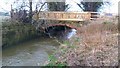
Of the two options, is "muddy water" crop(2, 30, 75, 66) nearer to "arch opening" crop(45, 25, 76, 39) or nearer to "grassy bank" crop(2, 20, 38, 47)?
"grassy bank" crop(2, 20, 38, 47)

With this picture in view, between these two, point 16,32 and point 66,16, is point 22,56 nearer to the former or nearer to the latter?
point 16,32

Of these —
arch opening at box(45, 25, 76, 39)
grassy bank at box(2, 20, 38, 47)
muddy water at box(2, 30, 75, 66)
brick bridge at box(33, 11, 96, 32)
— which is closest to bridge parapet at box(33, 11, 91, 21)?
brick bridge at box(33, 11, 96, 32)

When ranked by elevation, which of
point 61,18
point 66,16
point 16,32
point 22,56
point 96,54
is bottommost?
point 22,56

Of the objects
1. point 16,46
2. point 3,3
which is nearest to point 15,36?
point 16,46

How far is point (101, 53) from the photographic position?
6426mm

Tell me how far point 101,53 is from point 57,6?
16259 millimetres

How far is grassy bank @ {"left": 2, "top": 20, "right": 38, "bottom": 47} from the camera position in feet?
45.8

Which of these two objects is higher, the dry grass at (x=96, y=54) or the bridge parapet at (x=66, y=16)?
the bridge parapet at (x=66, y=16)

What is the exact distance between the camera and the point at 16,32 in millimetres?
15359

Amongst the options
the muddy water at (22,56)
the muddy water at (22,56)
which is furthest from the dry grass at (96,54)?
the muddy water at (22,56)

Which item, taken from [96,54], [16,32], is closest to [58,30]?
[16,32]

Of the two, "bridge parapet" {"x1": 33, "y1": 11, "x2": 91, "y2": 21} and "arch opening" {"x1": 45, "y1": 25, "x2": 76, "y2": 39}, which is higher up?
"bridge parapet" {"x1": 33, "y1": 11, "x2": 91, "y2": 21}

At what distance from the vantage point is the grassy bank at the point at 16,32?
14.0 m

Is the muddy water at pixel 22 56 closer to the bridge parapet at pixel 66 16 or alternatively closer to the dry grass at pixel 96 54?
the dry grass at pixel 96 54
